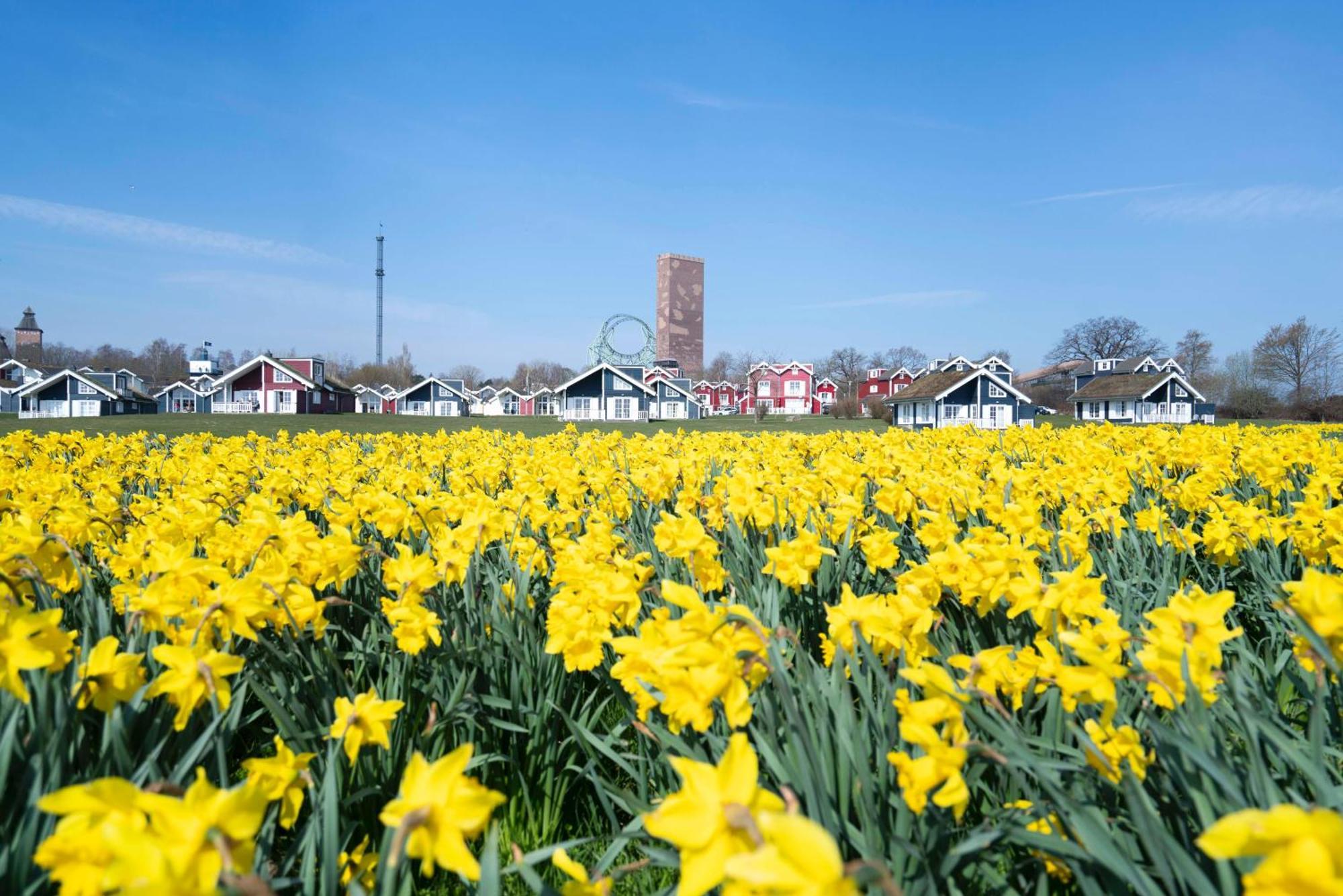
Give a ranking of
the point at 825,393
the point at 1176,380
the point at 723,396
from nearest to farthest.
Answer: the point at 1176,380
the point at 825,393
the point at 723,396

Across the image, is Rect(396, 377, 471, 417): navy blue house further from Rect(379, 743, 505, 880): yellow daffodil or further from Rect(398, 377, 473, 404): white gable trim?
Rect(379, 743, 505, 880): yellow daffodil

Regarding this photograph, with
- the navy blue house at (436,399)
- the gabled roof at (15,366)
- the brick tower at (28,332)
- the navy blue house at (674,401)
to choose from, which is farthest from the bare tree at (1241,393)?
the brick tower at (28,332)

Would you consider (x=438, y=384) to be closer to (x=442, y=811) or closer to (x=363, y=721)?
(x=363, y=721)

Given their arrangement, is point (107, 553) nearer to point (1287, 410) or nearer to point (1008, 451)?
point (1008, 451)

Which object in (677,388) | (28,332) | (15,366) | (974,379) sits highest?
(28,332)

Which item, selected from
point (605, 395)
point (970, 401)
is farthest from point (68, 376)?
point (970, 401)

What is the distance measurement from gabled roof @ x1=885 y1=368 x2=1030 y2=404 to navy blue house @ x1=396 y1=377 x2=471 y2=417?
41.2 metres

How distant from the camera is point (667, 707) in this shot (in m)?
1.38

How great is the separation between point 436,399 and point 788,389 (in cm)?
3857

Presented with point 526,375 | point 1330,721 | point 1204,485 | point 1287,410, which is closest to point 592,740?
point 1330,721

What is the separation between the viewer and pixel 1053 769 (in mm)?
1604

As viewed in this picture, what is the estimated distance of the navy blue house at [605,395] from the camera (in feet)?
172

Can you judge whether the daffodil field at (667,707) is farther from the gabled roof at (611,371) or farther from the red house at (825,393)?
the red house at (825,393)

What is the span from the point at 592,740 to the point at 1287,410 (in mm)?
55368
